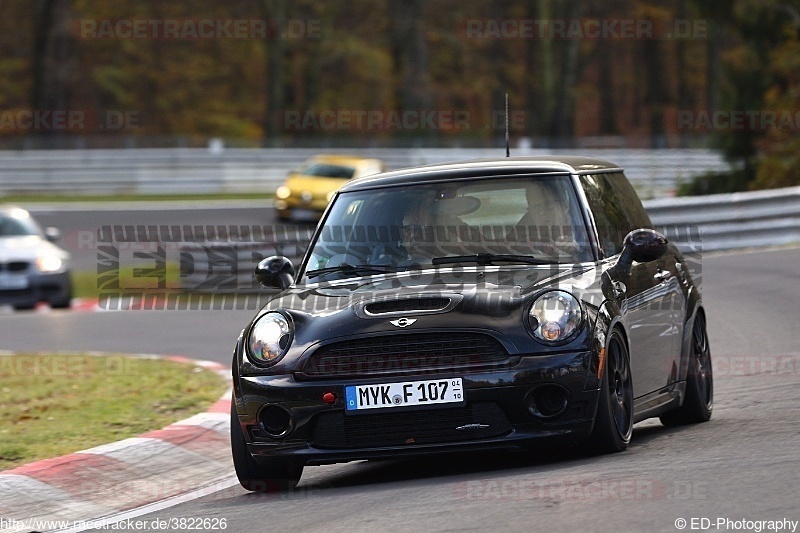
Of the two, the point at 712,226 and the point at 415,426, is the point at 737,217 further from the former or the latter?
the point at 415,426

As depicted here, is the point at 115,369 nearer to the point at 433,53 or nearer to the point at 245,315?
the point at 245,315

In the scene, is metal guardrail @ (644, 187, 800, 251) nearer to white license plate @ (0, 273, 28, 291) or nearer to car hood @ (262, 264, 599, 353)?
white license plate @ (0, 273, 28, 291)

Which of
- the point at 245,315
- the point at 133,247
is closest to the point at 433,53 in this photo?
the point at 133,247

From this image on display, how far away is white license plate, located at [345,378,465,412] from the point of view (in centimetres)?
664

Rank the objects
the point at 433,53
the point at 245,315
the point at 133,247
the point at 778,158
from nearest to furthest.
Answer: the point at 245,315 < the point at 778,158 < the point at 133,247 < the point at 433,53

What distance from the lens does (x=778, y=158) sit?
77.1 ft

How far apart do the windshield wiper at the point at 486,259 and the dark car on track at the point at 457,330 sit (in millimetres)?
11

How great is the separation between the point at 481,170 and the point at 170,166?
31.4 metres

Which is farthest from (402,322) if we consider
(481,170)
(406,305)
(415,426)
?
(481,170)

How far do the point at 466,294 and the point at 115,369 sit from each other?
633 cm

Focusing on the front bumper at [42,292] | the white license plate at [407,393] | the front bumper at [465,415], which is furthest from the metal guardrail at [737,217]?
the white license plate at [407,393]

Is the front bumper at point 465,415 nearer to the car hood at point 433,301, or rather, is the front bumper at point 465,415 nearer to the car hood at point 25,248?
the car hood at point 433,301

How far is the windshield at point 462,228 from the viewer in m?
7.52

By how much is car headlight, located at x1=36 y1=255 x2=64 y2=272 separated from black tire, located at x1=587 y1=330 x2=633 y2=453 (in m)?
13.5
